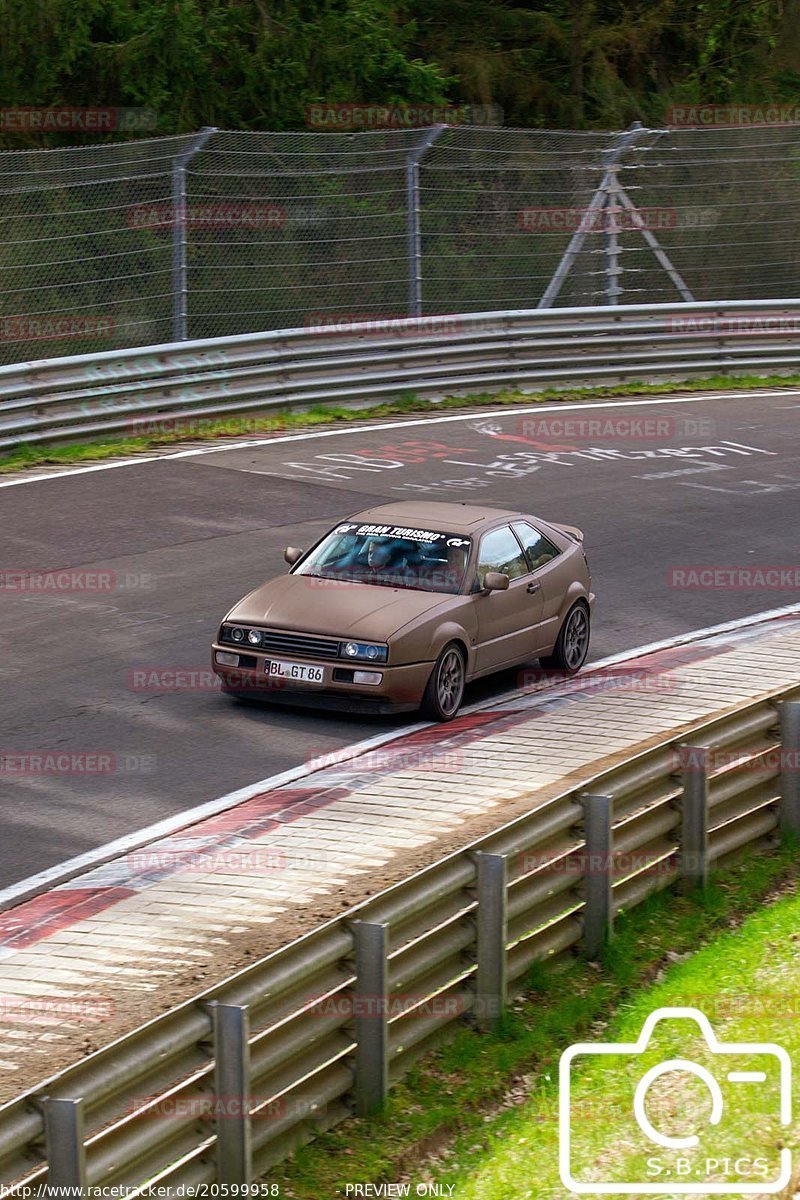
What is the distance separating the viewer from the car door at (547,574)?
1314 centimetres

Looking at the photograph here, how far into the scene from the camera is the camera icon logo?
6.79 m

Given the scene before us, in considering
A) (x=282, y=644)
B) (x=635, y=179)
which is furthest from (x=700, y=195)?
(x=282, y=644)

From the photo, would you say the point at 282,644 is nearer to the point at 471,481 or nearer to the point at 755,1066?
the point at 755,1066

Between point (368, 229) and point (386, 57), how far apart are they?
8.03m

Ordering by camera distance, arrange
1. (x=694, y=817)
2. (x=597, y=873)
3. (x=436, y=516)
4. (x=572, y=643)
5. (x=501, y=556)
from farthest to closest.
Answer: (x=572, y=643) → (x=436, y=516) → (x=501, y=556) → (x=694, y=817) → (x=597, y=873)

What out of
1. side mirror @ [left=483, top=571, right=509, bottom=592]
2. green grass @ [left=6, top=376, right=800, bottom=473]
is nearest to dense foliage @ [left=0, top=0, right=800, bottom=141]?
green grass @ [left=6, top=376, right=800, bottom=473]

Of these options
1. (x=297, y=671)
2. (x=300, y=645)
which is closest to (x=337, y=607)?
(x=300, y=645)

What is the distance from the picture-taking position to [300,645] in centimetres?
1188

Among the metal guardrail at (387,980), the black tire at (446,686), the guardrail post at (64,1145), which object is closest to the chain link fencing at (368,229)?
the black tire at (446,686)

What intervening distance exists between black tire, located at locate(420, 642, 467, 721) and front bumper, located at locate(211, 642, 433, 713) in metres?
0.08

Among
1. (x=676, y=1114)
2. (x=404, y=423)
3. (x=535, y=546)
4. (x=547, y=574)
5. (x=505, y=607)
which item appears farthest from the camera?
(x=404, y=423)

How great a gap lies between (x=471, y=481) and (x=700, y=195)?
29.3ft

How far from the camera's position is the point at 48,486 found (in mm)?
18188

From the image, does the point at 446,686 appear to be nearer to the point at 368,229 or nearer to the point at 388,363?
the point at 388,363
